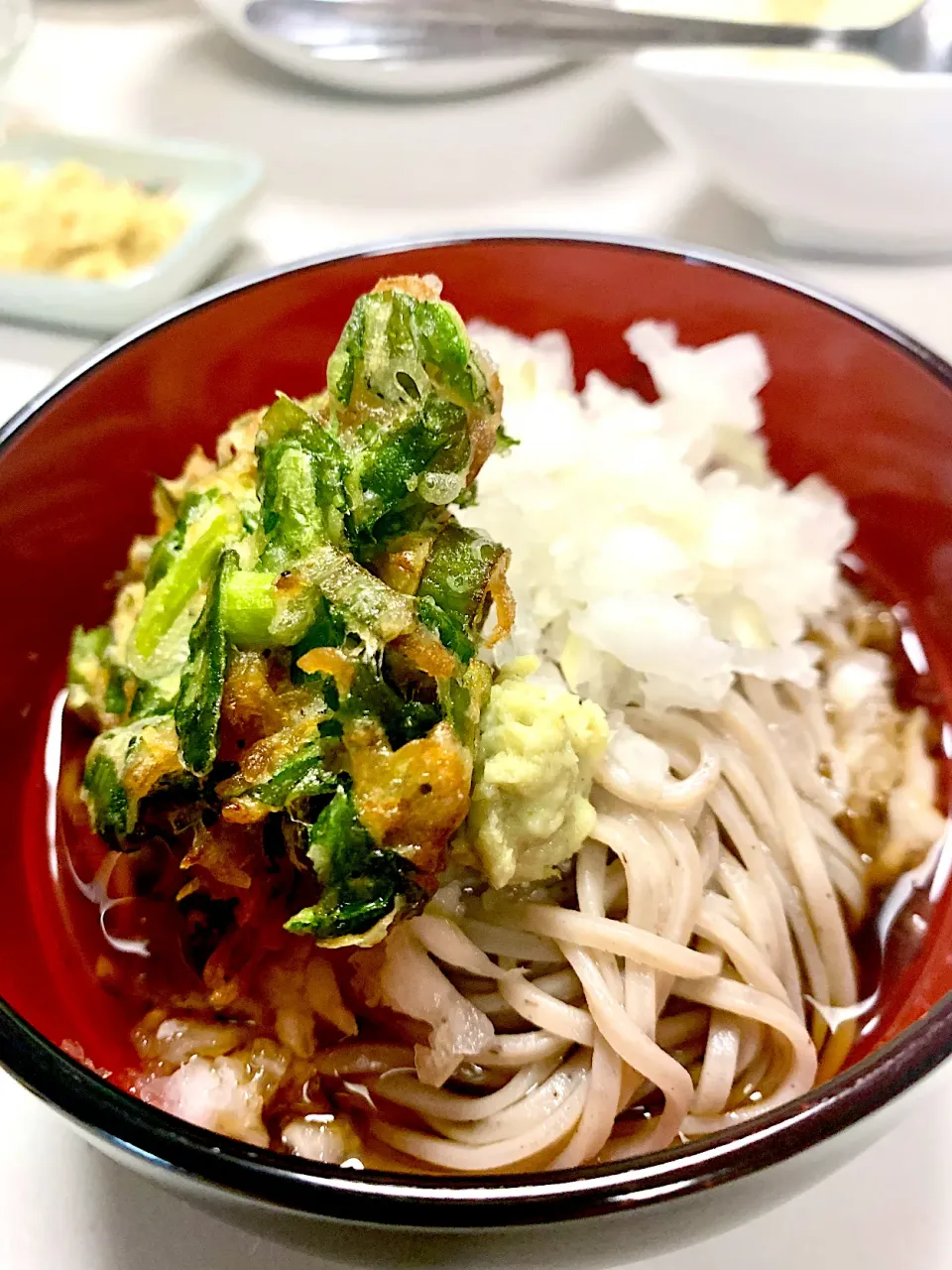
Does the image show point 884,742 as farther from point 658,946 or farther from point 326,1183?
point 326,1183

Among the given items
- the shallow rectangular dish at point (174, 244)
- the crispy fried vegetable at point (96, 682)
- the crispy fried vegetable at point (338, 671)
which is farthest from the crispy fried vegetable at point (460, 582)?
the shallow rectangular dish at point (174, 244)

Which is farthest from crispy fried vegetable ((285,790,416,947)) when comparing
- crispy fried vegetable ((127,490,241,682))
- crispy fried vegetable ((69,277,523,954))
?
crispy fried vegetable ((127,490,241,682))

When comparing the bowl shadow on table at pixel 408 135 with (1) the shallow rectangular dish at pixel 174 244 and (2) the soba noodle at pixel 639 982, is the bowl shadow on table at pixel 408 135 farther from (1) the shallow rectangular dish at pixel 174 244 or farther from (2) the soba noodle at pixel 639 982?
(2) the soba noodle at pixel 639 982

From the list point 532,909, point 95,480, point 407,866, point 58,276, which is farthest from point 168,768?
point 58,276

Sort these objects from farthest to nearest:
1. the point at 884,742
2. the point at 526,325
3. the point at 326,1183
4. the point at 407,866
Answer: the point at 526,325, the point at 884,742, the point at 407,866, the point at 326,1183

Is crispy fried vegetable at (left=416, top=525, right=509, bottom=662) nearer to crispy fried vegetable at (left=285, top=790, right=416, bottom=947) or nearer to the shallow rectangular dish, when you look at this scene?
crispy fried vegetable at (left=285, top=790, right=416, bottom=947)

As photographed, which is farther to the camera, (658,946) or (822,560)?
(822,560)

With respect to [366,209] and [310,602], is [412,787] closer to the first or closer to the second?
[310,602]
